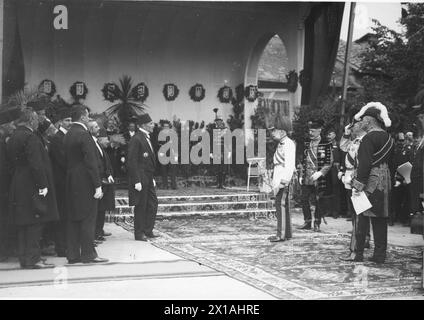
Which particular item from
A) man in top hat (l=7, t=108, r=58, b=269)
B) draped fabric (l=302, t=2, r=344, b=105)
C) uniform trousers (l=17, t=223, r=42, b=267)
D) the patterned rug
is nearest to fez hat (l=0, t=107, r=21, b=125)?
man in top hat (l=7, t=108, r=58, b=269)

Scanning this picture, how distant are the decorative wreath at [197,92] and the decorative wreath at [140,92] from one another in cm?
134

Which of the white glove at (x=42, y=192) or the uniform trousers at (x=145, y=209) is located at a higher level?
the white glove at (x=42, y=192)

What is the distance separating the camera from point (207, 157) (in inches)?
563

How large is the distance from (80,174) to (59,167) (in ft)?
2.16

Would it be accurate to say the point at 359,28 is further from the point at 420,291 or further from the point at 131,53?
the point at 420,291

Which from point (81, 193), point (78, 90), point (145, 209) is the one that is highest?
point (78, 90)

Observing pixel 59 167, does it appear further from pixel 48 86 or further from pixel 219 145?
pixel 219 145

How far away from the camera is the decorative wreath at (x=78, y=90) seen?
14750 millimetres

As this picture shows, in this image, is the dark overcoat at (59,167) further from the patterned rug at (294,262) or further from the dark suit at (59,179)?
the patterned rug at (294,262)

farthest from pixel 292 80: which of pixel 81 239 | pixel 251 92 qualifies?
pixel 81 239

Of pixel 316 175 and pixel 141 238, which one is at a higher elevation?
pixel 316 175

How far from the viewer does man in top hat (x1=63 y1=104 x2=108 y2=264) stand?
21.8ft

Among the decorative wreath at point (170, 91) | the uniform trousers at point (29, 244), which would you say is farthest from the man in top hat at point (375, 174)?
the decorative wreath at point (170, 91)
